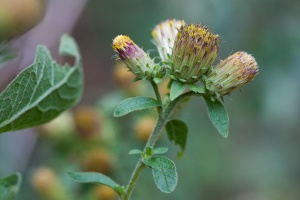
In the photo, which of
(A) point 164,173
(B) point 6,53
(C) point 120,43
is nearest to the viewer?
(A) point 164,173

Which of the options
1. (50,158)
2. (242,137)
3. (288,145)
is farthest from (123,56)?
(242,137)

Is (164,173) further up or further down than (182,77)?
further down

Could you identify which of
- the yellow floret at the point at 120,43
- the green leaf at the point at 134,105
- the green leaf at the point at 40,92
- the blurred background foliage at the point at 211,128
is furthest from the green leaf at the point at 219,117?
the blurred background foliage at the point at 211,128

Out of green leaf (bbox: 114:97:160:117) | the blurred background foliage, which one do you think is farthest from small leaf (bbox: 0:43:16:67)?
the blurred background foliage

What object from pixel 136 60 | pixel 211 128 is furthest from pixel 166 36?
pixel 211 128

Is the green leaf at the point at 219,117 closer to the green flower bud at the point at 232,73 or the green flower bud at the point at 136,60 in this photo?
the green flower bud at the point at 232,73

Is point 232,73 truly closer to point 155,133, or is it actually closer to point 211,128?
point 155,133
